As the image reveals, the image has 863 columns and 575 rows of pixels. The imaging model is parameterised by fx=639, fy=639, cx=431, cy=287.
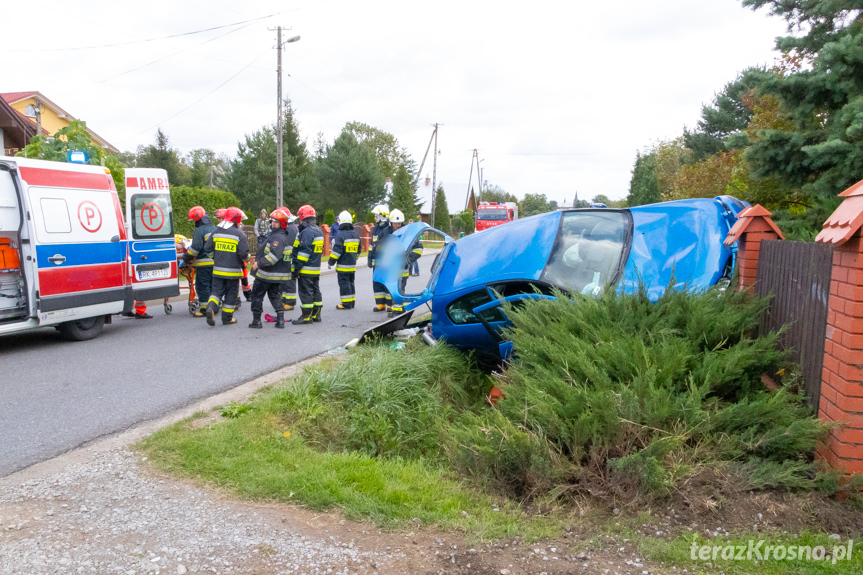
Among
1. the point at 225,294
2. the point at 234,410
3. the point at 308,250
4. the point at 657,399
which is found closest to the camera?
the point at 657,399

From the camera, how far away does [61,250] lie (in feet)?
27.4

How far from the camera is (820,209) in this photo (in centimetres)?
744

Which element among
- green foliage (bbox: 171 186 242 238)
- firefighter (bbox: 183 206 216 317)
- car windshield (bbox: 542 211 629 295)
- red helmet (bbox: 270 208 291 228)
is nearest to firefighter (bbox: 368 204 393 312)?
red helmet (bbox: 270 208 291 228)

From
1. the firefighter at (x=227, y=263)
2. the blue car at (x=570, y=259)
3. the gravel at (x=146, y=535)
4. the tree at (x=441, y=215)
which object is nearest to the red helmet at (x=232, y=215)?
the firefighter at (x=227, y=263)

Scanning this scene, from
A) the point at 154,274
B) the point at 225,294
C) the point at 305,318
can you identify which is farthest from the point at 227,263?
the point at 154,274

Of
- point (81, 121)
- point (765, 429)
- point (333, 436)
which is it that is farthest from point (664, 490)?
point (81, 121)

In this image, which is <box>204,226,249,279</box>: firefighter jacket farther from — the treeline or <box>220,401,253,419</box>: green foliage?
the treeline

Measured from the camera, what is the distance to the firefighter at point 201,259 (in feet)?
35.4

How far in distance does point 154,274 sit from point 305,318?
2694 millimetres

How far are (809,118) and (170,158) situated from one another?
157 feet

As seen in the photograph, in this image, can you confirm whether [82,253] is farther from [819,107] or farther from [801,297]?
[819,107]

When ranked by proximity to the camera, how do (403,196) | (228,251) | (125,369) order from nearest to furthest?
(125,369) → (228,251) → (403,196)

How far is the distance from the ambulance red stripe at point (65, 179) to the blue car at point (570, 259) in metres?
5.44

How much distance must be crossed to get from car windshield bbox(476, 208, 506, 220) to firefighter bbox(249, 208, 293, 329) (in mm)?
33028
